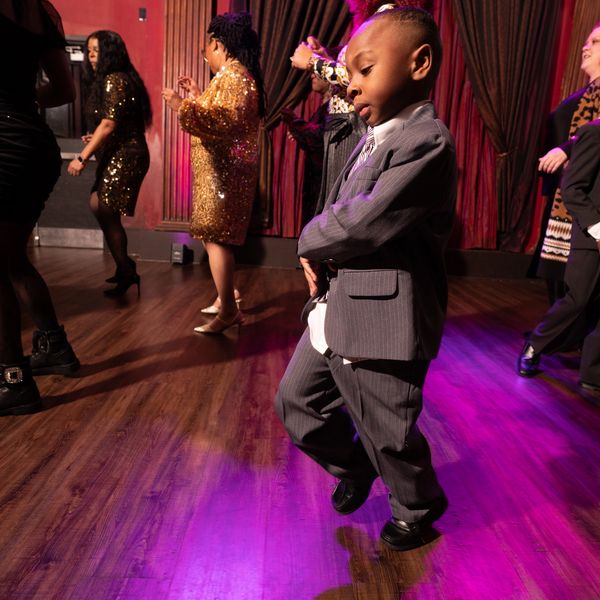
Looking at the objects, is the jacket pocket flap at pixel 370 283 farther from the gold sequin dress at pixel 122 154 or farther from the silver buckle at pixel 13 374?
the gold sequin dress at pixel 122 154

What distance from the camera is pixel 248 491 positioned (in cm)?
145

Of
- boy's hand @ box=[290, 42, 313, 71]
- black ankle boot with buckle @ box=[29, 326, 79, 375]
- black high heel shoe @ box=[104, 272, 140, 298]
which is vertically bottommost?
black high heel shoe @ box=[104, 272, 140, 298]

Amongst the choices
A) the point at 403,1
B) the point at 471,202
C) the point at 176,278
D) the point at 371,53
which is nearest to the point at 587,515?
the point at 371,53

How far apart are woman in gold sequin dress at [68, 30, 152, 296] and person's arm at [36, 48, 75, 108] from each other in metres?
1.34

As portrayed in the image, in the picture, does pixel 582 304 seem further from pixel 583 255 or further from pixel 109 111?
pixel 109 111

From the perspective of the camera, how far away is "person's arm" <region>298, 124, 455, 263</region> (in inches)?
38.5

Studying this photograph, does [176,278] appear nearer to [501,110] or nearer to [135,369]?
[135,369]

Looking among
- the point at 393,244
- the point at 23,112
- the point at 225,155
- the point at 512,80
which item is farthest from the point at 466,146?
the point at 393,244

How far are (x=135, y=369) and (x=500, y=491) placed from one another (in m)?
1.38

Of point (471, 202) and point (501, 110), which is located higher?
point (501, 110)

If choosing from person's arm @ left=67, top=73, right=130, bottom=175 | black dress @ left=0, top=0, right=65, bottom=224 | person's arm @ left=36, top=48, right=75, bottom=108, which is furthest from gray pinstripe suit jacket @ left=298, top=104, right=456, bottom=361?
person's arm @ left=67, top=73, right=130, bottom=175

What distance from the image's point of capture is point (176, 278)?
416cm

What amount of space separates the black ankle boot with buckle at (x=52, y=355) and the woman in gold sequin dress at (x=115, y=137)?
1299 millimetres

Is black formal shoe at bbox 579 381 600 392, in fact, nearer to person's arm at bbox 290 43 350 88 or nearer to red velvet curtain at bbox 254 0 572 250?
person's arm at bbox 290 43 350 88
